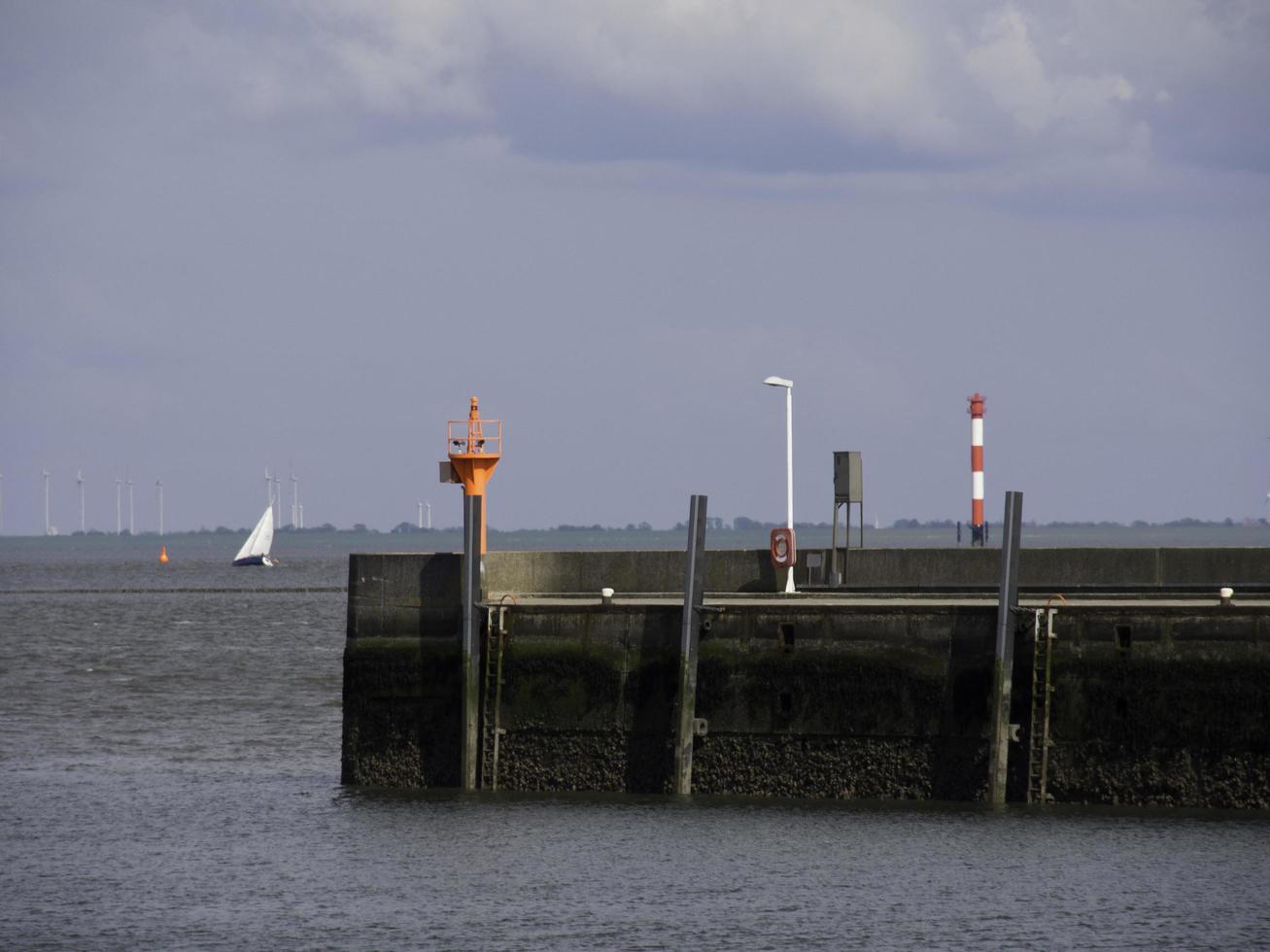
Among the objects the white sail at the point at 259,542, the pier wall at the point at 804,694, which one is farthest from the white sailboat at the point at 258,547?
the pier wall at the point at 804,694

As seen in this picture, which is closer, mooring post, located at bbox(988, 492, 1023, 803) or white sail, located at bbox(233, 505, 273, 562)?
mooring post, located at bbox(988, 492, 1023, 803)

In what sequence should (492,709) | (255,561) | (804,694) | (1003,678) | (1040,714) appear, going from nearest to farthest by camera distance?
(1003,678), (1040,714), (804,694), (492,709), (255,561)

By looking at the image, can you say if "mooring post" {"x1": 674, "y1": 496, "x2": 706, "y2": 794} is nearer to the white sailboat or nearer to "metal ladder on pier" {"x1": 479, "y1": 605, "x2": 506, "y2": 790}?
"metal ladder on pier" {"x1": 479, "y1": 605, "x2": 506, "y2": 790}

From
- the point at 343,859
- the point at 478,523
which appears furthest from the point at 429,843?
the point at 478,523

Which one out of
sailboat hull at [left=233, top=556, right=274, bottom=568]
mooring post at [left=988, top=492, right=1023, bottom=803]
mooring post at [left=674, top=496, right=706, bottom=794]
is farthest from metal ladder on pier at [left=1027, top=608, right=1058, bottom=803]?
sailboat hull at [left=233, top=556, right=274, bottom=568]

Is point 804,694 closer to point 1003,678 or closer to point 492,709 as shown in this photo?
point 1003,678

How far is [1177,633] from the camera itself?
2198 cm

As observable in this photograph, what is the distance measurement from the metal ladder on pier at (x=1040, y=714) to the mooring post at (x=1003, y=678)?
28 cm

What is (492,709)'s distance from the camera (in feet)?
79.2

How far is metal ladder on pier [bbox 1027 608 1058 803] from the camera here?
22.2 metres

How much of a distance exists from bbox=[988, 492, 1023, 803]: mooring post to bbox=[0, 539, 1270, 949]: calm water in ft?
1.58

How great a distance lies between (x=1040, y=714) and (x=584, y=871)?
573 centimetres

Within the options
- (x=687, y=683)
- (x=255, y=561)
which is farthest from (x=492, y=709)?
(x=255, y=561)

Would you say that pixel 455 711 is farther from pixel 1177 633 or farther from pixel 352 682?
pixel 1177 633
